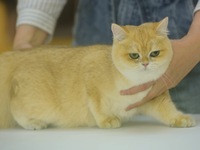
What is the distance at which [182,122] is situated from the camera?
144 centimetres

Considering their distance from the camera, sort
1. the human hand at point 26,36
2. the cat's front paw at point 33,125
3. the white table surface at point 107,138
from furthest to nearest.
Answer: the human hand at point 26,36, the cat's front paw at point 33,125, the white table surface at point 107,138

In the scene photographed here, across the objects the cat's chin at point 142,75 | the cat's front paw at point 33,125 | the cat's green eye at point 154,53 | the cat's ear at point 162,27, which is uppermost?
the cat's ear at point 162,27

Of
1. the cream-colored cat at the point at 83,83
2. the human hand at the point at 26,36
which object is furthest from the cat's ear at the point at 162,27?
the human hand at the point at 26,36

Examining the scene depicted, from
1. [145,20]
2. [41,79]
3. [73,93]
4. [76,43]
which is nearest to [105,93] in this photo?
[73,93]

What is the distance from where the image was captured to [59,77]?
5.08 ft

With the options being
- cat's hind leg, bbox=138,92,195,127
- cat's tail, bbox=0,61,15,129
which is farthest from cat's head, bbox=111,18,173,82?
cat's tail, bbox=0,61,15,129

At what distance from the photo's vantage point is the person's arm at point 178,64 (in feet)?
4.67

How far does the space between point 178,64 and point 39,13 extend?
2.30ft

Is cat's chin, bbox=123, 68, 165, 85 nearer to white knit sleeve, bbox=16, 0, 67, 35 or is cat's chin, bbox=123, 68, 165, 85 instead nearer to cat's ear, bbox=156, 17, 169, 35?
cat's ear, bbox=156, 17, 169, 35

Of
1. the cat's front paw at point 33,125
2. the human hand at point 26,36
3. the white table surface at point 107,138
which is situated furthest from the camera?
the human hand at point 26,36

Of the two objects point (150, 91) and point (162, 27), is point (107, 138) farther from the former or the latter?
point (162, 27)

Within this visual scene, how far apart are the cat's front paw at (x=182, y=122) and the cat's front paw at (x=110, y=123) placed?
0.17 meters

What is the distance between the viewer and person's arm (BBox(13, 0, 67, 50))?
1.90 m

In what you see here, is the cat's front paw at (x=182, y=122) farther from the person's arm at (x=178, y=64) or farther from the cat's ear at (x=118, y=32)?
the cat's ear at (x=118, y=32)
